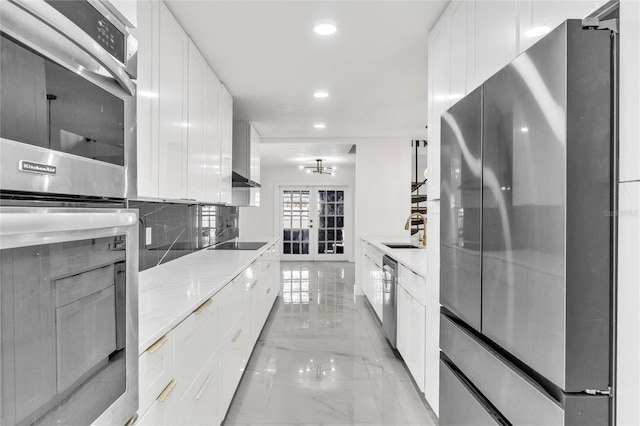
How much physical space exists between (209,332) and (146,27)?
149cm

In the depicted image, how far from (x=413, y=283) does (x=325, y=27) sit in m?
1.80

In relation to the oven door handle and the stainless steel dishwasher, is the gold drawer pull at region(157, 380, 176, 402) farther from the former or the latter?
the stainless steel dishwasher

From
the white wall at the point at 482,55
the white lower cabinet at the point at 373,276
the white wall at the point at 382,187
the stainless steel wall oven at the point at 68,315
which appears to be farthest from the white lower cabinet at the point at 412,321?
the white wall at the point at 382,187

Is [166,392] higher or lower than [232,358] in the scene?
higher

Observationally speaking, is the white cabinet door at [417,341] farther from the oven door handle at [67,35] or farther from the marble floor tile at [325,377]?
the oven door handle at [67,35]

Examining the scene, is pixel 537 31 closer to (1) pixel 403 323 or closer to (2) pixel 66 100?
(2) pixel 66 100

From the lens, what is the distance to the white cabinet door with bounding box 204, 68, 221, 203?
2.79 meters

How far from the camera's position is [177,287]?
1828 millimetres

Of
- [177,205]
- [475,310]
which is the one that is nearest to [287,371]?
[177,205]

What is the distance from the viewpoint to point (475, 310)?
3.95 feet

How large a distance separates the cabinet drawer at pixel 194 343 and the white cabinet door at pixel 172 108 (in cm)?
68

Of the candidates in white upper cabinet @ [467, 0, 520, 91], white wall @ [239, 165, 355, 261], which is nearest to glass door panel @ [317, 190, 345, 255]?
white wall @ [239, 165, 355, 261]

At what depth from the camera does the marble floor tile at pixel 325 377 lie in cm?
228

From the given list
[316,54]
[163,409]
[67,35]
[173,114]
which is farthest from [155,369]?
[316,54]
